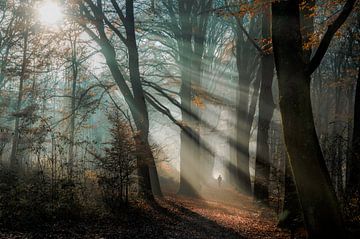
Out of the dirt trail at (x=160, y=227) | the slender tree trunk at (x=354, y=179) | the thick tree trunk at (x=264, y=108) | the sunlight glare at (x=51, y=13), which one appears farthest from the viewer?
the thick tree trunk at (x=264, y=108)

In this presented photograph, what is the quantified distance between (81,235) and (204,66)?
18951 mm

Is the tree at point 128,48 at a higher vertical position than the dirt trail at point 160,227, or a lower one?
higher

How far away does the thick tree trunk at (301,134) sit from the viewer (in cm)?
621

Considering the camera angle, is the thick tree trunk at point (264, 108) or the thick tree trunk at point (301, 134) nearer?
the thick tree trunk at point (301, 134)

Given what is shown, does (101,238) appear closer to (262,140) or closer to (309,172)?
(309,172)

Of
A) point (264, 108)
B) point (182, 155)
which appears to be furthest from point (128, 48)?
point (182, 155)

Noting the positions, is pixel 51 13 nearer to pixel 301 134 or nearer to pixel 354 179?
pixel 301 134

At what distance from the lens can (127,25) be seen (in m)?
12.7

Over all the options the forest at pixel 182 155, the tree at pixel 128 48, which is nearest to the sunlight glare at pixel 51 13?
the forest at pixel 182 155

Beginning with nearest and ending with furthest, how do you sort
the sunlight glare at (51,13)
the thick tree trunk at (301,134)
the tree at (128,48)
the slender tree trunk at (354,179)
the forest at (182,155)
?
the thick tree trunk at (301,134), the forest at (182,155), the slender tree trunk at (354,179), the tree at (128,48), the sunlight glare at (51,13)

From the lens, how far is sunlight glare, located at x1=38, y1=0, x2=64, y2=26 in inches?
503

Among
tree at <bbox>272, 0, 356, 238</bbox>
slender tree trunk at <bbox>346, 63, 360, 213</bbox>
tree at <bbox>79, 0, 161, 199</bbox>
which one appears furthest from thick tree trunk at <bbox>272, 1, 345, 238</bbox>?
tree at <bbox>79, 0, 161, 199</bbox>

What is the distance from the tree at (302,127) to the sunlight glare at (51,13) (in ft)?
29.4

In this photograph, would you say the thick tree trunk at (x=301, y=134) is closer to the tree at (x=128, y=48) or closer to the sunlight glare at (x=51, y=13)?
the tree at (x=128, y=48)
